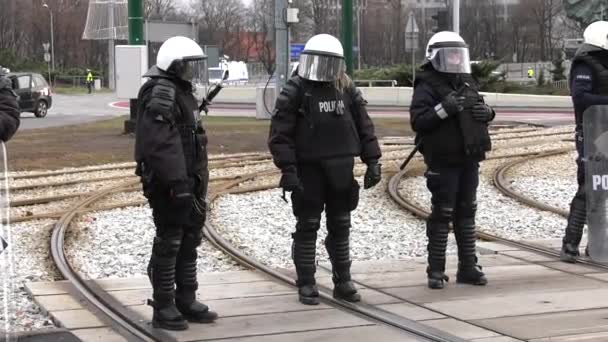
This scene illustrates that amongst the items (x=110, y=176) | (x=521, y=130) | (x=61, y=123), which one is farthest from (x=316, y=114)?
(x=61, y=123)

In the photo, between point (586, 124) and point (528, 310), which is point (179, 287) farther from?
point (586, 124)

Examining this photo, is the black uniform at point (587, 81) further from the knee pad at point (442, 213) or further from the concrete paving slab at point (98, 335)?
the concrete paving slab at point (98, 335)

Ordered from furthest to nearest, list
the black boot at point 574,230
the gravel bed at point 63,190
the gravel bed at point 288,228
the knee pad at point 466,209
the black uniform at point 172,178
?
the gravel bed at point 63,190, the gravel bed at point 288,228, the black boot at point 574,230, the knee pad at point 466,209, the black uniform at point 172,178

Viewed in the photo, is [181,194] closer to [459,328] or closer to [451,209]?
[459,328]

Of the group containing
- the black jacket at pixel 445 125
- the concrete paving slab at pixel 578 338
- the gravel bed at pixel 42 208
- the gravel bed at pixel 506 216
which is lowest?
the gravel bed at pixel 506 216

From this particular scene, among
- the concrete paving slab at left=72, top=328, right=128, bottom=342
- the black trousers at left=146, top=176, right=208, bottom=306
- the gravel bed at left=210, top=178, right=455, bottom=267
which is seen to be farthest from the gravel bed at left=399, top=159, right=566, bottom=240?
the concrete paving slab at left=72, top=328, right=128, bottom=342

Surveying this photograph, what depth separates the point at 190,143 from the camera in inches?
241

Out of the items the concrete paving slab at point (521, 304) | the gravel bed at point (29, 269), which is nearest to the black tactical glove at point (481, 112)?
the concrete paving slab at point (521, 304)

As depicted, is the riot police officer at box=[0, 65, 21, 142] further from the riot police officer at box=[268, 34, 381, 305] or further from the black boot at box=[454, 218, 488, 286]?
the black boot at box=[454, 218, 488, 286]

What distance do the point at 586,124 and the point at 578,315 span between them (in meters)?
1.50

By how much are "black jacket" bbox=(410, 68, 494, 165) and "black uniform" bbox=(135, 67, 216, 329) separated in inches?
71.4

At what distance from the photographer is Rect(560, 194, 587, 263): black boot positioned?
27.2 feet

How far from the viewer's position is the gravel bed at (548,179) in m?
12.2

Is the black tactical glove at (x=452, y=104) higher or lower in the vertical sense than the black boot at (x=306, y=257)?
higher
